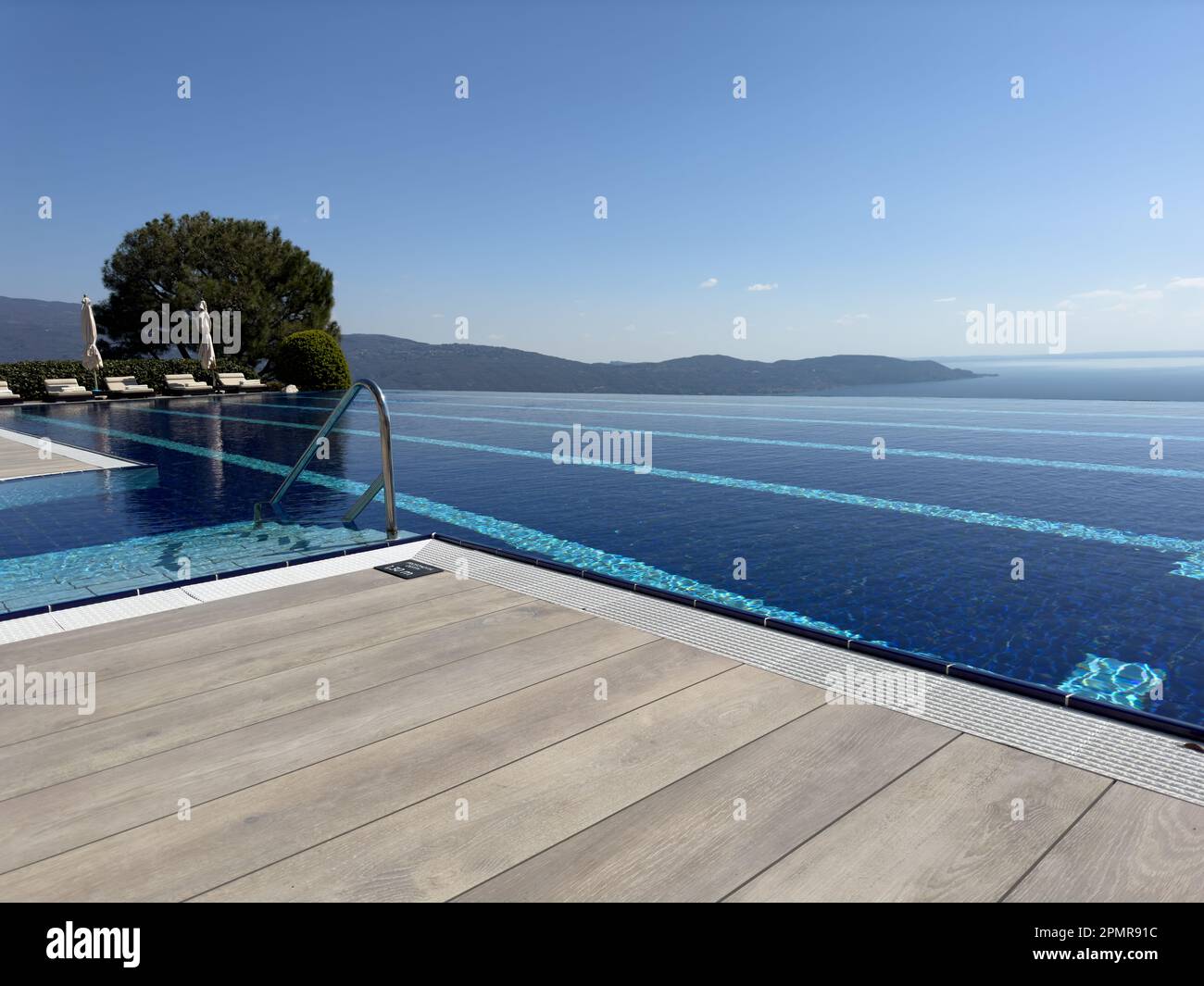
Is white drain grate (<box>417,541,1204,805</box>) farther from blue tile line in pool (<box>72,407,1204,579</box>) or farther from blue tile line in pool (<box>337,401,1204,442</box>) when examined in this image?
blue tile line in pool (<box>337,401,1204,442</box>)

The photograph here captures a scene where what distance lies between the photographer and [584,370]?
4634cm

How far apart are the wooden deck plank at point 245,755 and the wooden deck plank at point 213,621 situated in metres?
0.72

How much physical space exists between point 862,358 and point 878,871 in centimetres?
4985

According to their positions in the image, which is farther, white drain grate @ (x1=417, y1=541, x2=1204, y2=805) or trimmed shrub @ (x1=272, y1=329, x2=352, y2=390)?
trimmed shrub @ (x1=272, y1=329, x2=352, y2=390)

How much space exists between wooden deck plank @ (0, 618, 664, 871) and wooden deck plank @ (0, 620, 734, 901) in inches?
1.8

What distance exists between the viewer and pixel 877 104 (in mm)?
14797

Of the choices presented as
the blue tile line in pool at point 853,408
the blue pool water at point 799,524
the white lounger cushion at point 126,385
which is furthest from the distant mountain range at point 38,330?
the blue pool water at point 799,524

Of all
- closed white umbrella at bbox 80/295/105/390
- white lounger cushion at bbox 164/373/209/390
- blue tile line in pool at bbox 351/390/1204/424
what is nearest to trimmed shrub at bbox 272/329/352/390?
blue tile line in pool at bbox 351/390/1204/424

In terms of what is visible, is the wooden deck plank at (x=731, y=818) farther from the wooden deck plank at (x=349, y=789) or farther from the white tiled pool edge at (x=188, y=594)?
the white tiled pool edge at (x=188, y=594)

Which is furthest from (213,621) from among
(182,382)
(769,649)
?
(182,382)

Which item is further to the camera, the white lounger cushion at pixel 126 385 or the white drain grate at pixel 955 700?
the white lounger cushion at pixel 126 385

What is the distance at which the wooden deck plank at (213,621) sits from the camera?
2451 mm

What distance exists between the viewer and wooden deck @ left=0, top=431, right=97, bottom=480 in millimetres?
7723
